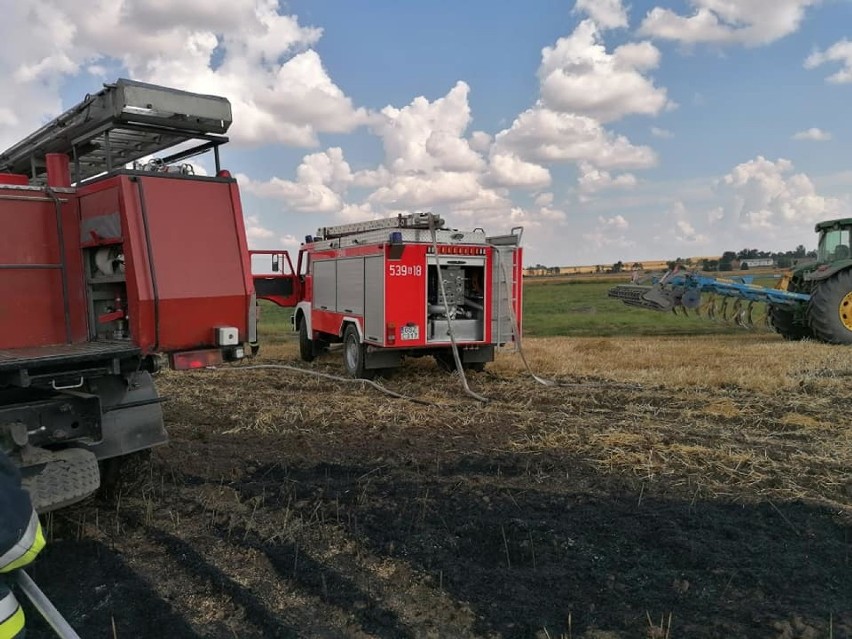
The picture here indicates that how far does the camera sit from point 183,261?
4375mm

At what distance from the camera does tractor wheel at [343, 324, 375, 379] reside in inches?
417

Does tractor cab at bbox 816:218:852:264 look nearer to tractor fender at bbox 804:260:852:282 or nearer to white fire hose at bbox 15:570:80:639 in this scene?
tractor fender at bbox 804:260:852:282

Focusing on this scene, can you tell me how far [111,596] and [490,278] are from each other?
25.8 ft

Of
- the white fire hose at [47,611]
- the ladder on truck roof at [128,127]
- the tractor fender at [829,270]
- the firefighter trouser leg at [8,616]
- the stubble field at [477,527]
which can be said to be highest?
the ladder on truck roof at [128,127]

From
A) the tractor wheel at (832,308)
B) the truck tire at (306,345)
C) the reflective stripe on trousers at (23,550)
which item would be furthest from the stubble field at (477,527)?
the tractor wheel at (832,308)

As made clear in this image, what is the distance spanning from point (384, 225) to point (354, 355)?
89.2 inches

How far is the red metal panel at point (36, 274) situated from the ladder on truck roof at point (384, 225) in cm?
601

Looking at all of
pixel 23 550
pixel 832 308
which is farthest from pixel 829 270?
pixel 23 550

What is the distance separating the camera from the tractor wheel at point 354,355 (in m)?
10.6

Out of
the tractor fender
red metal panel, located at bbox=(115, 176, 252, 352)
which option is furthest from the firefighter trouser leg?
the tractor fender

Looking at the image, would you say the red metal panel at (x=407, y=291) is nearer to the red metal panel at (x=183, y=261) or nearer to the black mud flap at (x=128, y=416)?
the red metal panel at (x=183, y=261)

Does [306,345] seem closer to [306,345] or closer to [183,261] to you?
[306,345]

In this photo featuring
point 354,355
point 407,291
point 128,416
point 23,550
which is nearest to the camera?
point 23,550

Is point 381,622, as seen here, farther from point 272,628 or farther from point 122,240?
point 122,240
